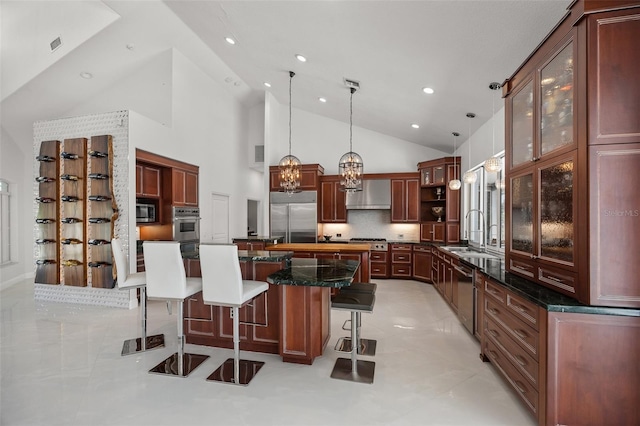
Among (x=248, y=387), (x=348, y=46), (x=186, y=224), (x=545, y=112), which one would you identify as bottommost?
(x=248, y=387)

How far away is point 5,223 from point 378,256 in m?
7.77

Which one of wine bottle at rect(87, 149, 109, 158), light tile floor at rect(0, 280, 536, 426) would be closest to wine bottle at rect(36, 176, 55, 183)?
wine bottle at rect(87, 149, 109, 158)

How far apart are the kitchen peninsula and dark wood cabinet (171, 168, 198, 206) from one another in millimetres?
2600

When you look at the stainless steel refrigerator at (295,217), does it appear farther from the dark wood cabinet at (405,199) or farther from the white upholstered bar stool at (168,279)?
the white upholstered bar stool at (168,279)

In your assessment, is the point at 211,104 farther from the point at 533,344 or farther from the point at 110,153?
the point at 533,344

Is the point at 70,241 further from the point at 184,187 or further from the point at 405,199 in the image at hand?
the point at 405,199

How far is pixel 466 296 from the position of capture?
11.7ft

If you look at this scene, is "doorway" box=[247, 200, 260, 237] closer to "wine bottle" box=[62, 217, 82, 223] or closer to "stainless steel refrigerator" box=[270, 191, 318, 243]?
"stainless steel refrigerator" box=[270, 191, 318, 243]

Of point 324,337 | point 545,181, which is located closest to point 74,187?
point 324,337

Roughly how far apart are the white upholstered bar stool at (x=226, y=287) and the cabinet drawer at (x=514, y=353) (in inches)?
81.4

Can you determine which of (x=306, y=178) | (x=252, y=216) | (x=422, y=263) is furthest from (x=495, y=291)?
(x=252, y=216)

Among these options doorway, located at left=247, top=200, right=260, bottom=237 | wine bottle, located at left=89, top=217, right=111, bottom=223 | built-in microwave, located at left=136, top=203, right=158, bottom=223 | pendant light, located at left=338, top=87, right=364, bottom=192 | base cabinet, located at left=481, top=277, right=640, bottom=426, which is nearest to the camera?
base cabinet, located at left=481, top=277, right=640, bottom=426

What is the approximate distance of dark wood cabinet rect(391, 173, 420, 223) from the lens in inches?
267

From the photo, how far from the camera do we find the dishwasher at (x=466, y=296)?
133 inches
